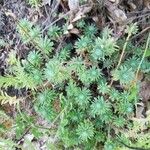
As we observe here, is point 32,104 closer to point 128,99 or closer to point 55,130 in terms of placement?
point 55,130

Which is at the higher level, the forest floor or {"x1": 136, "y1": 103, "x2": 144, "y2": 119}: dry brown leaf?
the forest floor

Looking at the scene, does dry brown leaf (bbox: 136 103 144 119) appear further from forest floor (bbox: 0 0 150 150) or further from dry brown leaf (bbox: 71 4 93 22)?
dry brown leaf (bbox: 71 4 93 22)

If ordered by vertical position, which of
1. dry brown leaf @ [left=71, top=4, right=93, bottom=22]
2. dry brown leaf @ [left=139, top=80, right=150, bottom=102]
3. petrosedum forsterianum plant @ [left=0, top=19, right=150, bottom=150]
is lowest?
dry brown leaf @ [left=139, top=80, right=150, bottom=102]

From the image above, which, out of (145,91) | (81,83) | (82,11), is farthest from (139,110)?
(82,11)

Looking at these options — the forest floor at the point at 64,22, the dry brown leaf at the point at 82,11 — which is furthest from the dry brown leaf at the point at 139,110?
the dry brown leaf at the point at 82,11

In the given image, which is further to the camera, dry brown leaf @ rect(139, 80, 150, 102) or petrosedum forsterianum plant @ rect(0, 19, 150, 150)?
dry brown leaf @ rect(139, 80, 150, 102)

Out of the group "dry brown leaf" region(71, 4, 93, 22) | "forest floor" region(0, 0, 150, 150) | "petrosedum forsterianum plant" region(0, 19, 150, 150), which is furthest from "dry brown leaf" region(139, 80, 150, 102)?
"dry brown leaf" region(71, 4, 93, 22)

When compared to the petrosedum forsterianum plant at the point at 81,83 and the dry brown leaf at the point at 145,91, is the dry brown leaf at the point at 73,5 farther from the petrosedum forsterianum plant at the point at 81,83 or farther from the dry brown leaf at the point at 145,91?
the dry brown leaf at the point at 145,91

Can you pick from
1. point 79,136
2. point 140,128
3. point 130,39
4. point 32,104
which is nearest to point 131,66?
point 130,39
